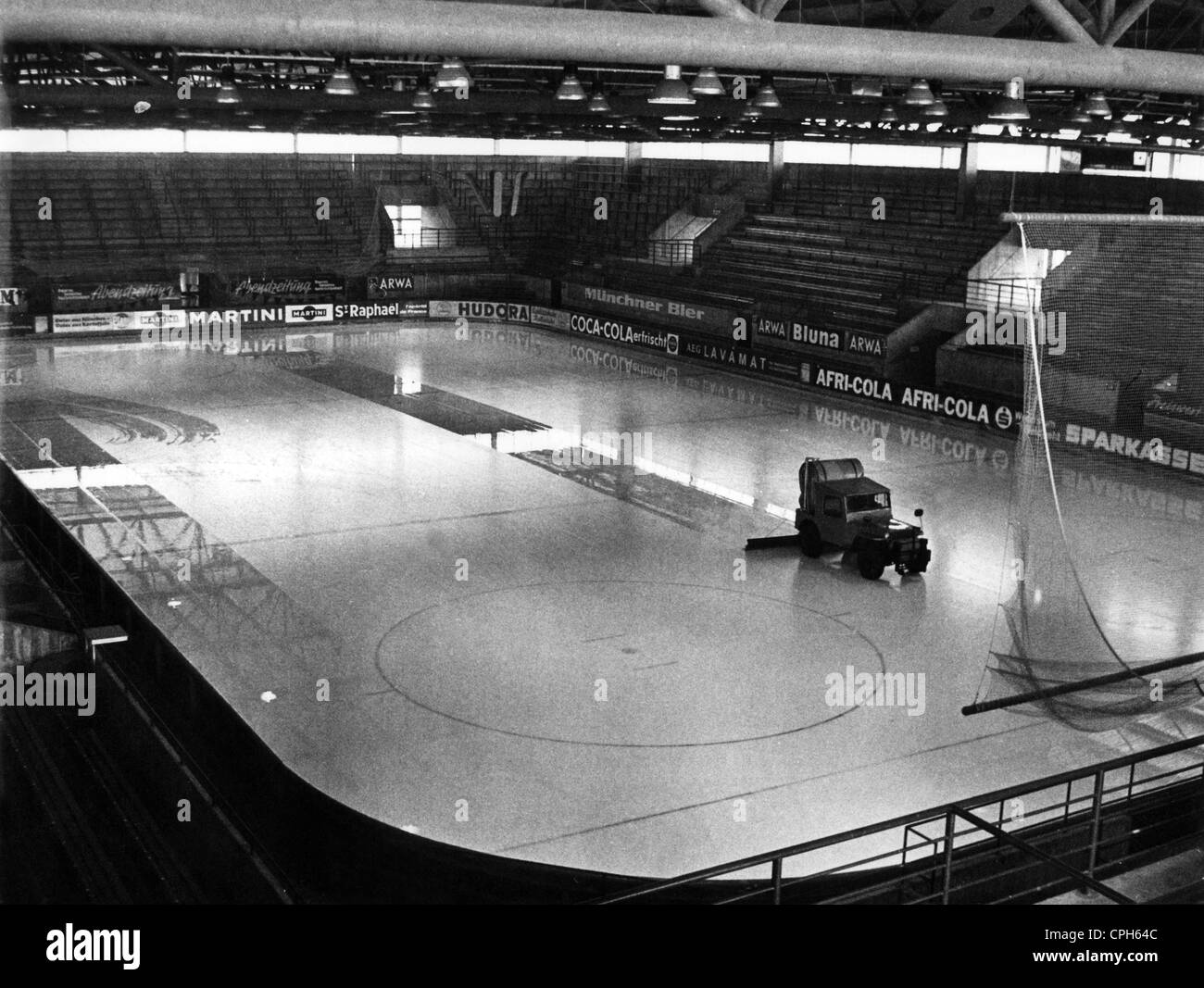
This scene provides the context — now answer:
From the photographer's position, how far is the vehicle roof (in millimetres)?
19219

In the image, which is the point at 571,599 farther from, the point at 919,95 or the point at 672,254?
the point at 672,254

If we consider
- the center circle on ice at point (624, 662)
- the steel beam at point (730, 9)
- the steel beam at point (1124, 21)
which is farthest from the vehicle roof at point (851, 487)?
the steel beam at point (730, 9)

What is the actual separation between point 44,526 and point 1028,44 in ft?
43.3

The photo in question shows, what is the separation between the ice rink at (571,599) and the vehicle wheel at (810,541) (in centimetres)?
28

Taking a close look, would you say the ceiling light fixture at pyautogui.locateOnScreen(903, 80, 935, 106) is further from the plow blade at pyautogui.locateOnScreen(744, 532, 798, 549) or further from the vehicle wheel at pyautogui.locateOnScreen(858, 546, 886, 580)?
the plow blade at pyautogui.locateOnScreen(744, 532, 798, 549)

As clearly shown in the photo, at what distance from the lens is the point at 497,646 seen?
15.4 metres

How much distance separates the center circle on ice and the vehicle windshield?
2.41 metres

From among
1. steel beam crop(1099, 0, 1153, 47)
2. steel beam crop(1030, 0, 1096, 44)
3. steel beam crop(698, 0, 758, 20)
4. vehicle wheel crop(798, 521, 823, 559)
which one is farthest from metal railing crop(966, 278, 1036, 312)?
steel beam crop(698, 0, 758, 20)

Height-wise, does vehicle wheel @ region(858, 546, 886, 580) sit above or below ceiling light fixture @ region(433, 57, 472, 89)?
below

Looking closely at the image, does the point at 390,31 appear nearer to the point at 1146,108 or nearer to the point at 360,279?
the point at 1146,108

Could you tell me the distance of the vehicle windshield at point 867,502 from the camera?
63.0ft

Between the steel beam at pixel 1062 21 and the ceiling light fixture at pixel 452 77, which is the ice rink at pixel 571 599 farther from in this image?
the steel beam at pixel 1062 21

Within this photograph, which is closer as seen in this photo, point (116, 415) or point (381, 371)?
point (116, 415)
